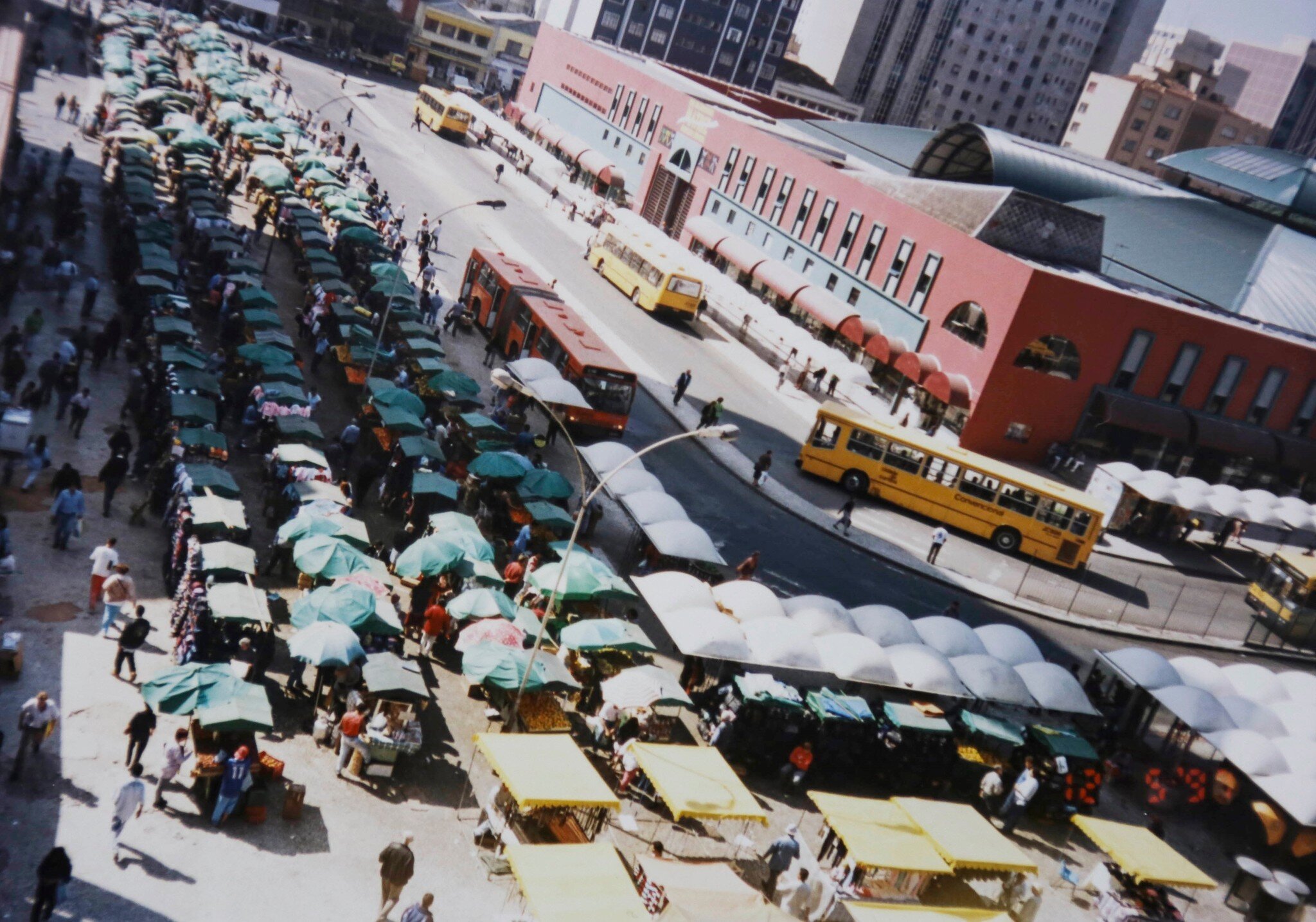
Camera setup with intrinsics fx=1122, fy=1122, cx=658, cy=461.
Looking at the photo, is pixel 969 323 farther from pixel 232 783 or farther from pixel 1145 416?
pixel 232 783

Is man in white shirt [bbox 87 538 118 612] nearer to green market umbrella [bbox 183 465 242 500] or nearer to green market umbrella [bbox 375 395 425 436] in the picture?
green market umbrella [bbox 183 465 242 500]

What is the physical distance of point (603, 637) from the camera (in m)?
23.2

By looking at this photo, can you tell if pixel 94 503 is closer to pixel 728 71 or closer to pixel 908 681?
pixel 908 681

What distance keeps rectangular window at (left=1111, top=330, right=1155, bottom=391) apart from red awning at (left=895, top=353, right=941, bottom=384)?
785 centimetres

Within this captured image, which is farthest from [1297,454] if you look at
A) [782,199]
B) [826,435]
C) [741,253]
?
[741,253]

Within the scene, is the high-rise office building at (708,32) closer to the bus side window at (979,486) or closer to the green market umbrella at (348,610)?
the bus side window at (979,486)

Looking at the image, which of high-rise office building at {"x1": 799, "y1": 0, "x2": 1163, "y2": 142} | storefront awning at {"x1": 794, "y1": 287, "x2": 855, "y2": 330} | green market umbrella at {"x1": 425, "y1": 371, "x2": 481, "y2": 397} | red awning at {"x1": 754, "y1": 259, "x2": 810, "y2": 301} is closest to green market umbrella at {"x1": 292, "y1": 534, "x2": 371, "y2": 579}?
green market umbrella at {"x1": 425, "y1": 371, "x2": 481, "y2": 397}

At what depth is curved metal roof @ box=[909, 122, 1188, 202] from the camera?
204 ft

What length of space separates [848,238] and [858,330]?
306 inches

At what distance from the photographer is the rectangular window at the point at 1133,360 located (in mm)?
49312

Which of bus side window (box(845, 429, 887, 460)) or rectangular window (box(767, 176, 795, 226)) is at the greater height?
rectangular window (box(767, 176, 795, 226))

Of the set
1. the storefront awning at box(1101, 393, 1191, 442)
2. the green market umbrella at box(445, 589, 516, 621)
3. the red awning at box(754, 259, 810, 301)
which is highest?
the storefront awning at box(1101, 393, 1191, 442)

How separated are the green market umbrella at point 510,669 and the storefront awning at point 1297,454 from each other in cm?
4388

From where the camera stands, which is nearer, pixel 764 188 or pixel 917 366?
pixel 917 366
